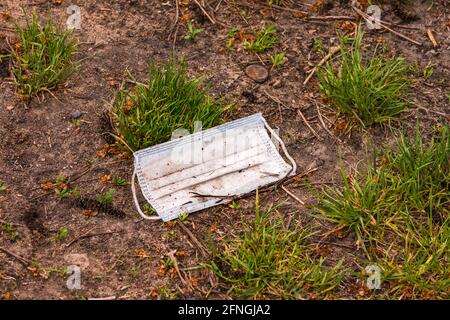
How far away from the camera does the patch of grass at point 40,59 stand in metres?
4.39

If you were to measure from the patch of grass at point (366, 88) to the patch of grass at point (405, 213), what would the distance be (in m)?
0.34

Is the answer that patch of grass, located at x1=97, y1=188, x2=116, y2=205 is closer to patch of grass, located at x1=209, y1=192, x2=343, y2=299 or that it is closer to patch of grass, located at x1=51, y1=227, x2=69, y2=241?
patch of grass, located at x1=51, y1=227, x2=69, y2=241

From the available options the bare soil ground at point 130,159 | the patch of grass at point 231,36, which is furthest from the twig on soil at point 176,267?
the patch of grass at point 231,36

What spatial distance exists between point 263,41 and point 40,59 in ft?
5.00

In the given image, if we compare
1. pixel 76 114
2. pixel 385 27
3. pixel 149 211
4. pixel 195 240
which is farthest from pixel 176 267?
pixel 385 27

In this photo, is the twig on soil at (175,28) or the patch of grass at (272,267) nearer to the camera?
the patch of grass at (272,267)

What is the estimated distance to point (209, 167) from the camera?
166 inches

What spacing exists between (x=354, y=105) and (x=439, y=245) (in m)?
1.09

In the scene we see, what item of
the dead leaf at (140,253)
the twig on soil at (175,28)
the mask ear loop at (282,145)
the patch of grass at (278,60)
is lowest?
the dead leaf at (140,253)

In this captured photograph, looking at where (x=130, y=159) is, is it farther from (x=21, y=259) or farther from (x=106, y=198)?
(x=21, y=259)

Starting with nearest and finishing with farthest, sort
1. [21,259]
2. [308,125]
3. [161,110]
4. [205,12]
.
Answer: [21,259] → [161,110] → [308,125] → [205,12]

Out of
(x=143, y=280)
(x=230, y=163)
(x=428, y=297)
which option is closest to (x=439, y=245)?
(x=428, y=297)

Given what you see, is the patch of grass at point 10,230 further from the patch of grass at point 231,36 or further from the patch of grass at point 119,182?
the patch of grass at point 231,36

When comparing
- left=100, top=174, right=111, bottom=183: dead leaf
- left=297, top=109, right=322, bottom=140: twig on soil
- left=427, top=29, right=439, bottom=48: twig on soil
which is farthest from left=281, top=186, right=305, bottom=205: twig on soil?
left=427, top=29, right=439, bottom=48: twig on soil
